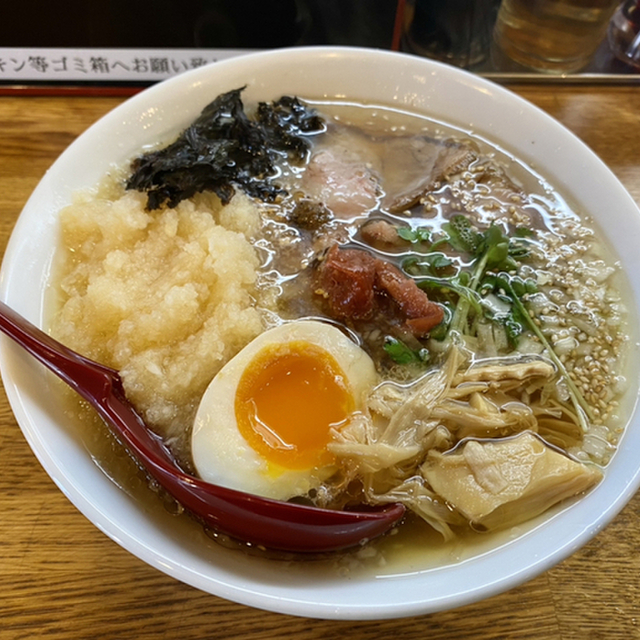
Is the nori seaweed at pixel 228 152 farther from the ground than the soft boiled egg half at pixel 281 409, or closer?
farther from the ground

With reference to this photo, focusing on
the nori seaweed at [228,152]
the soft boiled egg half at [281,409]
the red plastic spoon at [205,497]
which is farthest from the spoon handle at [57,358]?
the nori seaweed at [228,152]

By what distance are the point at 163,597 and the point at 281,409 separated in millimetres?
545

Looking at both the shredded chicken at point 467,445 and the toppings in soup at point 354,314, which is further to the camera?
the toppings in soup at point 354,314

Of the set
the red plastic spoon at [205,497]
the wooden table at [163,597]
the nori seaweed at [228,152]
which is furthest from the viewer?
the nori seaweed at [228,152]

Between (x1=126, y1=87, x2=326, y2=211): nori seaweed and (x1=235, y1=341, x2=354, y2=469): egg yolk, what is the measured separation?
2.16 ft

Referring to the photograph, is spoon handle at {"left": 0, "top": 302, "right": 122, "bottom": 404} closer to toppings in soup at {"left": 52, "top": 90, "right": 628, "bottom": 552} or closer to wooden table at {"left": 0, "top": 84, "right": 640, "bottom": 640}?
toppings in soup at {"left": 52, "top": 90, "right": 628, "bottom": 552}

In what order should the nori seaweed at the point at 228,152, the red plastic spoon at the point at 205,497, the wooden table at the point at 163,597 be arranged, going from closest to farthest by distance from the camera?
the red plastic spoon at the point at 205,497
the wooden table at the point at 163,597
the nori seaweed at the point at 228,152

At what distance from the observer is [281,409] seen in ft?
4.78

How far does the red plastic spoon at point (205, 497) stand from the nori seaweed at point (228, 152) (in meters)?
0.62

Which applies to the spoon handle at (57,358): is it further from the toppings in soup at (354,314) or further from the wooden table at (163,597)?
the wooden table at (163,597)

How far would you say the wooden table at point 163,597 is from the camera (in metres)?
1.31

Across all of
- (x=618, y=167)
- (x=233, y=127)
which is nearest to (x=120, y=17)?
(x=233, y=127)

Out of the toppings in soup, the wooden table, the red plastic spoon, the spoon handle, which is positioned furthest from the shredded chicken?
the spoon handle

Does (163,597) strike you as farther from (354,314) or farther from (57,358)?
(354,314)
